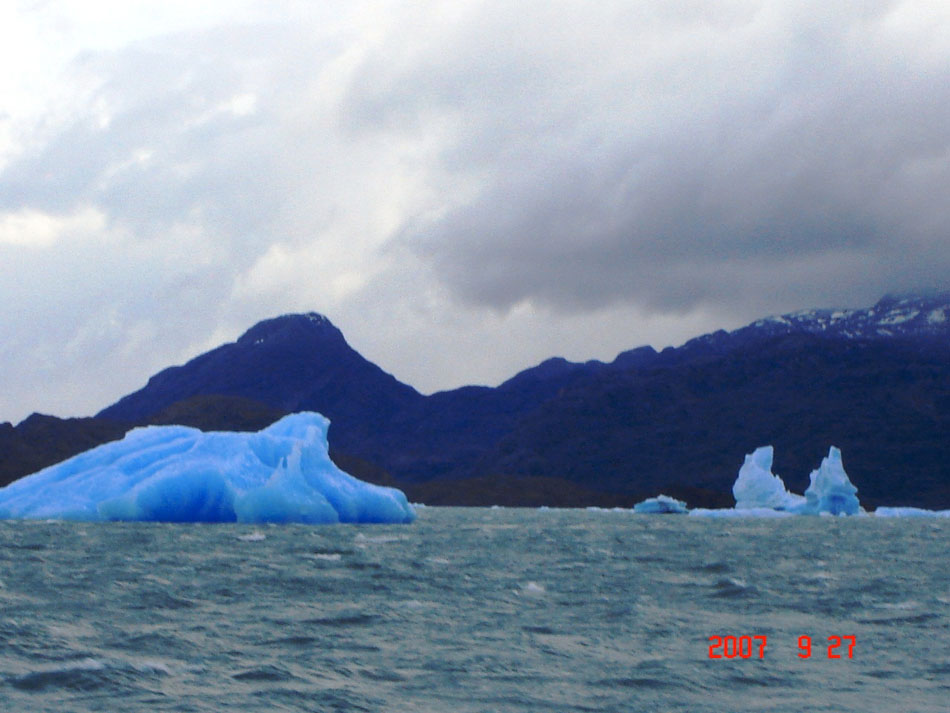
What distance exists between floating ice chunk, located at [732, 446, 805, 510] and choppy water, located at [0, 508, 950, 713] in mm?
61265

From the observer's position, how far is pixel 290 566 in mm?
21766

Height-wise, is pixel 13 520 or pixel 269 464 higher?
pixel 269 464

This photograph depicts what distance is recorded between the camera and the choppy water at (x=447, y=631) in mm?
10328

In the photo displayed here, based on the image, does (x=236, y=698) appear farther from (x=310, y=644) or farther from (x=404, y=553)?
(x=404, y=553)

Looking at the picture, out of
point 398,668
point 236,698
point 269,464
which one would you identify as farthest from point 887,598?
point 269,464

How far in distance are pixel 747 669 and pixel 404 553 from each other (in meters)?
15.3

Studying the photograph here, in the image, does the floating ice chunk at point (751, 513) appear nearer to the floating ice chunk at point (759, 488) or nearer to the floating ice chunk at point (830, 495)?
the floating ice chunk at point (759, 488)

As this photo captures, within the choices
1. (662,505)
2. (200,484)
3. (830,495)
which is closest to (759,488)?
(830,495)

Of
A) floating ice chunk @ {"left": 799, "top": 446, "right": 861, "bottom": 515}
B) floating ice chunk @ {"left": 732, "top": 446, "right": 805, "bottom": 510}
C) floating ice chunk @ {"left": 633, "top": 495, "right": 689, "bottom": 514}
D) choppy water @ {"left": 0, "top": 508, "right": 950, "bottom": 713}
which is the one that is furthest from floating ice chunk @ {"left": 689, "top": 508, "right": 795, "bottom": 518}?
choppy water @ {"left": 0, "top": 508, "right": 950, "bottom": 713}

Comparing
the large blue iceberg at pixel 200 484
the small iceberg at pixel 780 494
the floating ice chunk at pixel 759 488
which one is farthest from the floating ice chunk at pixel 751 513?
the large blue iceberg at pixel 200 484

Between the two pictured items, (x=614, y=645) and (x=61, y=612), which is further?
(x=61, y=612)
